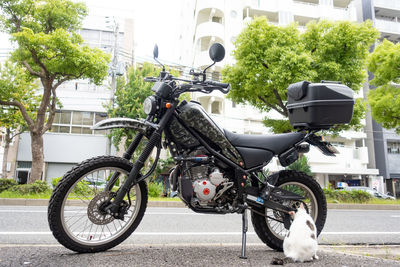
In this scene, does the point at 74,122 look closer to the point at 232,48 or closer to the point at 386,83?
the point at 232,48

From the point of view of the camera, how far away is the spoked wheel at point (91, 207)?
2.26m

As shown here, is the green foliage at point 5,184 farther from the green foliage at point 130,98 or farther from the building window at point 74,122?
the building window at point 74,122

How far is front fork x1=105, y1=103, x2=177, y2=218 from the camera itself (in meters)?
2.40

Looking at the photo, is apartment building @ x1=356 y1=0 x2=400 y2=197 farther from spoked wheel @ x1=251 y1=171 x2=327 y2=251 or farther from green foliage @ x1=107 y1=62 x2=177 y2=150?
spoked wheel @ x1=251 y1=171 x2=327 y2=251

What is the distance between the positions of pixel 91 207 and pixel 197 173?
0.91 metres

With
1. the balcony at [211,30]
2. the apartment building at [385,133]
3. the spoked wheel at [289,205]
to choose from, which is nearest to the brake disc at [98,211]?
the spoked wheel at [289,205]

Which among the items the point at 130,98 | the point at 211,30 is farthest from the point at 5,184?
the point at 211,30

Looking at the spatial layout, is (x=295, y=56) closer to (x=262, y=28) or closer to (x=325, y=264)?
(x=262, y=28)

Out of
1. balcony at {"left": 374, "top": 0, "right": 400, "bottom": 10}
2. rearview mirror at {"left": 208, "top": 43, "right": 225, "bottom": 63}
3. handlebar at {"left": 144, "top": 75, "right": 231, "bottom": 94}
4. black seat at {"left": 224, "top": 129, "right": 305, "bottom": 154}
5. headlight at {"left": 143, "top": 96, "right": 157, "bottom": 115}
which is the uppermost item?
balcony at {"left": 374, "top": 0, "right": 400, "bottom": 10}

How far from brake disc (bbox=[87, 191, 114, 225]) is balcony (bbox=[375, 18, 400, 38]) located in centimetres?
3449

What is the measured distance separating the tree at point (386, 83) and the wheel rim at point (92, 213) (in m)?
15.5

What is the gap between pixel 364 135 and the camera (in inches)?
1134

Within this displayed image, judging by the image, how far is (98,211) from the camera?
2.38 meters

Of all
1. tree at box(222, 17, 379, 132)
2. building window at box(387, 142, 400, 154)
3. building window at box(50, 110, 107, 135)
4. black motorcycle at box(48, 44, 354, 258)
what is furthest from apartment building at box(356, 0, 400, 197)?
black motorcycle at box(48, 44, 354, 258)
